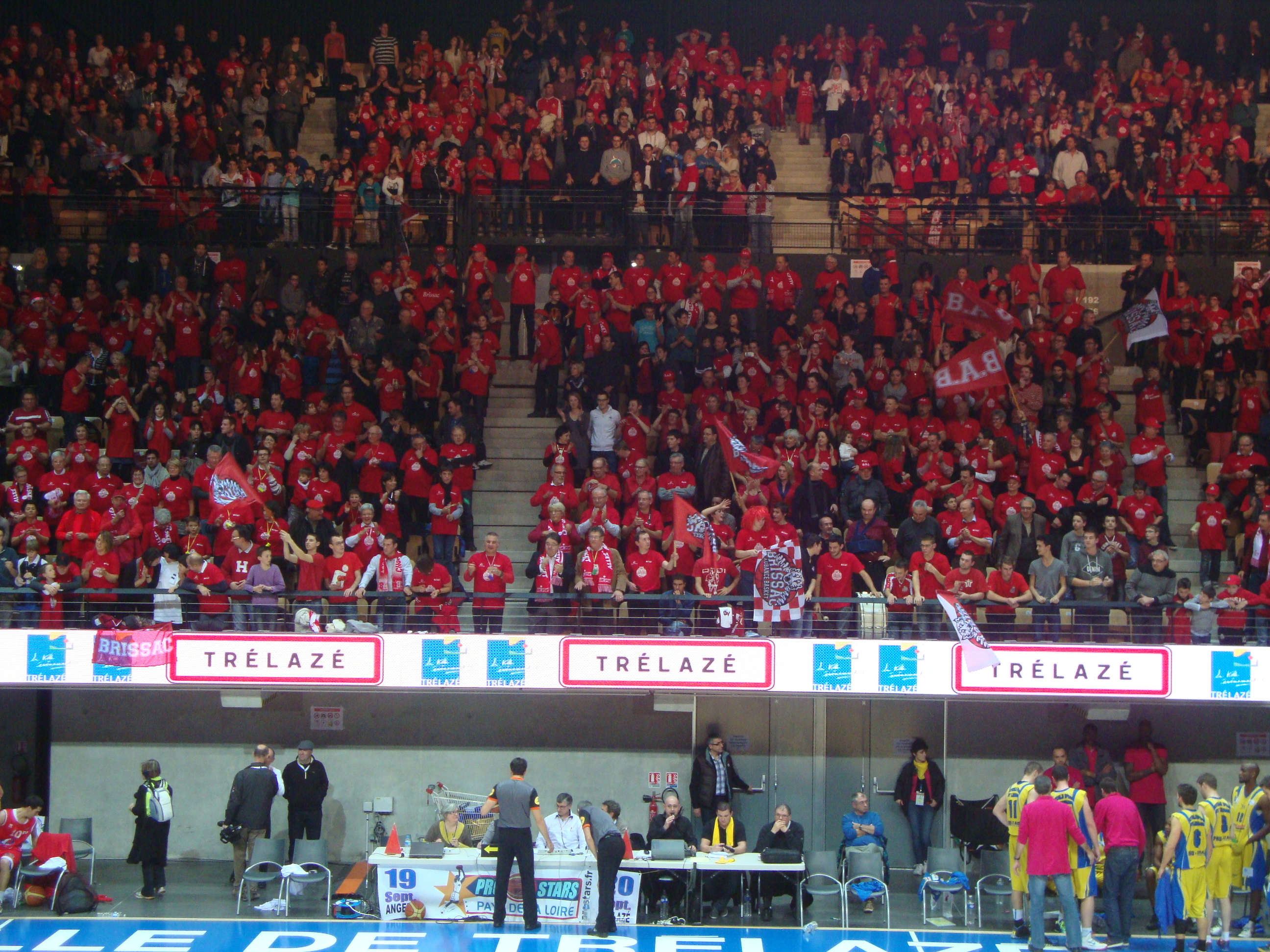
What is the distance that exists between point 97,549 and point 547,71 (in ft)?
43.9

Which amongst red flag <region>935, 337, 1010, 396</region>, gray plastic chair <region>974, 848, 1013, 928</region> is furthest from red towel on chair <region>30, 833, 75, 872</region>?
red flag <region>935, 337, 1010, 396</region>

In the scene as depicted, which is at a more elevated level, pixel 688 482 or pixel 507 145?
pixel 507 145

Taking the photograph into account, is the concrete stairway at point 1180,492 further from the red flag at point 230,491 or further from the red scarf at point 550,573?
the red flag at point 230,491

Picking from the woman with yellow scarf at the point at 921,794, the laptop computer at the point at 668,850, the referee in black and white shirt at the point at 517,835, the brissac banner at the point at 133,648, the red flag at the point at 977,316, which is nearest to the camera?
the referee in black and white shirt at the point at 517,835

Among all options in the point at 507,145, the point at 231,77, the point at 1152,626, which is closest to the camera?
the point at 1152,626

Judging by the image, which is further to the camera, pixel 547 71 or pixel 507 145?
pixel 547 71

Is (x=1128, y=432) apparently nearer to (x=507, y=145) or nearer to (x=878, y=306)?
(x=878, y=306)

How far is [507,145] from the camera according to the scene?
2231cm

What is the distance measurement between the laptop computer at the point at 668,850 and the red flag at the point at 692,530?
2994mm

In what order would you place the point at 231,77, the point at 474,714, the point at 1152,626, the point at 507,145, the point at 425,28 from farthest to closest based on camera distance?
1. the point at 425,28
2. the point at 231,77
3. the point at 507,145
4. the point at 474,714
5. the point at 1152,626

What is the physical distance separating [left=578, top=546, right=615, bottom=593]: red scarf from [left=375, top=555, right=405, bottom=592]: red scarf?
197 centimetres

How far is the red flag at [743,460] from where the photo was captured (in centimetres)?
1642

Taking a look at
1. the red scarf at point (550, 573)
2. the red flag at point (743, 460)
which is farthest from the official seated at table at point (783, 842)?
the red flag at point (743, 460)

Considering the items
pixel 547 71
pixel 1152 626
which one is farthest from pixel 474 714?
pixel 547 71
